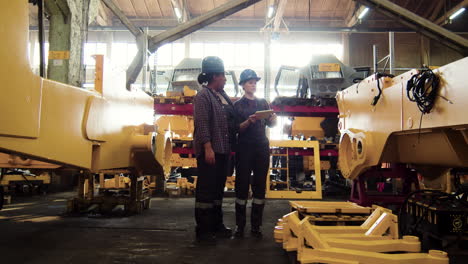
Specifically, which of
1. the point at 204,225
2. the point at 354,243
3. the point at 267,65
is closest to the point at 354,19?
the point at 267,65

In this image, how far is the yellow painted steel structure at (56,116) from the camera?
1533 millimetres

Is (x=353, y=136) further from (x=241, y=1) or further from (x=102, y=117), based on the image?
(x=241, y=1)

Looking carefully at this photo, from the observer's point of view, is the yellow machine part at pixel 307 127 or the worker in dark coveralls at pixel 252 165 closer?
the worker in dark coveralls at pixel 252 165

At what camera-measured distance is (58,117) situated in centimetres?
194

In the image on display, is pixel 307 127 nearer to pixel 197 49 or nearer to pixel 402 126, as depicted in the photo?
pixel 402 126

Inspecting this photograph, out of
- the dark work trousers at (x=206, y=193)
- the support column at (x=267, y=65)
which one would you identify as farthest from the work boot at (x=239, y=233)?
the support column at (x=267, y=65)

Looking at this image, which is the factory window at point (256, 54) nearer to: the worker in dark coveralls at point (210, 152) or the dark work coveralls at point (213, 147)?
the worker in dark coveralls at point (210, 152)

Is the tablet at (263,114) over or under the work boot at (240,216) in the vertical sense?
over

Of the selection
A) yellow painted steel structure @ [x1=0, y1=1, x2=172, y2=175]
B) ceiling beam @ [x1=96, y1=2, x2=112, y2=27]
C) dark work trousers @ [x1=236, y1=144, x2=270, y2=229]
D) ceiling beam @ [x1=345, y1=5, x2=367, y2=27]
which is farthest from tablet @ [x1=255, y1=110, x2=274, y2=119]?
ceiling beam @ [x1=96, y1=2, x2=112, y2=27]

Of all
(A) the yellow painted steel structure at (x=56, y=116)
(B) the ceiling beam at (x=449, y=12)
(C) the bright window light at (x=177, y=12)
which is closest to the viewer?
(A) the yellow painted steel structure at (x=56, y=116)

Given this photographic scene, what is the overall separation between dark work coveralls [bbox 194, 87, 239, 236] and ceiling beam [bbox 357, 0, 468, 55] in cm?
536

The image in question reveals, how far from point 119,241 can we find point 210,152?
42.4 inches

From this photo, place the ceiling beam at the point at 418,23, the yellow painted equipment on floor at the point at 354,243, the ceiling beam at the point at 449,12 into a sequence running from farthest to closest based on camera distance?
the ceiling beam at the point at 449,12, the ceiling beam at the point at 418,23, the yellow painted equipment on floor at the point at 354,243

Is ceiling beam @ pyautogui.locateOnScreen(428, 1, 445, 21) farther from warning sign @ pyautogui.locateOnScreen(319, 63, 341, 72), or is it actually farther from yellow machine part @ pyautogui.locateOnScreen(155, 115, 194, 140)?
yellow machine part @ pyautogui.locateOnScreen(155, 115, 194, 140)
